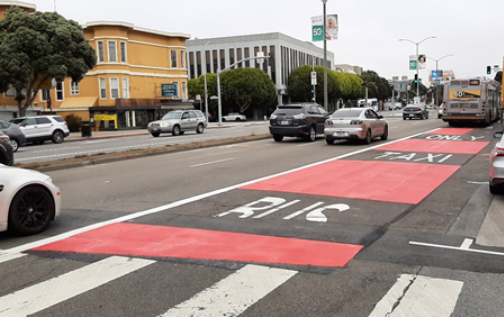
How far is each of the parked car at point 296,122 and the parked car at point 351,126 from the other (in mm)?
1640

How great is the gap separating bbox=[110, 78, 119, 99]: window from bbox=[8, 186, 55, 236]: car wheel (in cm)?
4273

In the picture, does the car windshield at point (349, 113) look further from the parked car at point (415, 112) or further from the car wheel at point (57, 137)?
the parked car at point (415, 112)

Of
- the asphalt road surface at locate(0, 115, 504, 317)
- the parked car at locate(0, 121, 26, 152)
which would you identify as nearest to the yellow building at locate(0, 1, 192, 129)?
the parked car at locate(0, 121, 26, 152)

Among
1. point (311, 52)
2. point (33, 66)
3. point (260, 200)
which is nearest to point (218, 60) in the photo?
point (311, 52)

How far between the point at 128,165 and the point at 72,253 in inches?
395

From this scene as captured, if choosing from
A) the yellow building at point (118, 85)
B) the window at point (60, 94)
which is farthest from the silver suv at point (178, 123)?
the window at point (60, 94)

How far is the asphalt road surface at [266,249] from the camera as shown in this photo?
177 inches

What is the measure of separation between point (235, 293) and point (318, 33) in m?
32.0

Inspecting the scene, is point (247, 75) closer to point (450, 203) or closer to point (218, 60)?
point (218, 60)

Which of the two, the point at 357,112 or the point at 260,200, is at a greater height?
the point at 357,112

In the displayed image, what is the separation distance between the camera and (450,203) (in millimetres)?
9047

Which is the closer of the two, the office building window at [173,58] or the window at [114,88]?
the window at [114,88]

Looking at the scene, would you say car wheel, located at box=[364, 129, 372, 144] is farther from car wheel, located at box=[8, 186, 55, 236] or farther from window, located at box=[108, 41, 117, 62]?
window, located at box=[108, 41, 117, 62]

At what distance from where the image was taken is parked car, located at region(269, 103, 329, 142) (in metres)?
22.8
